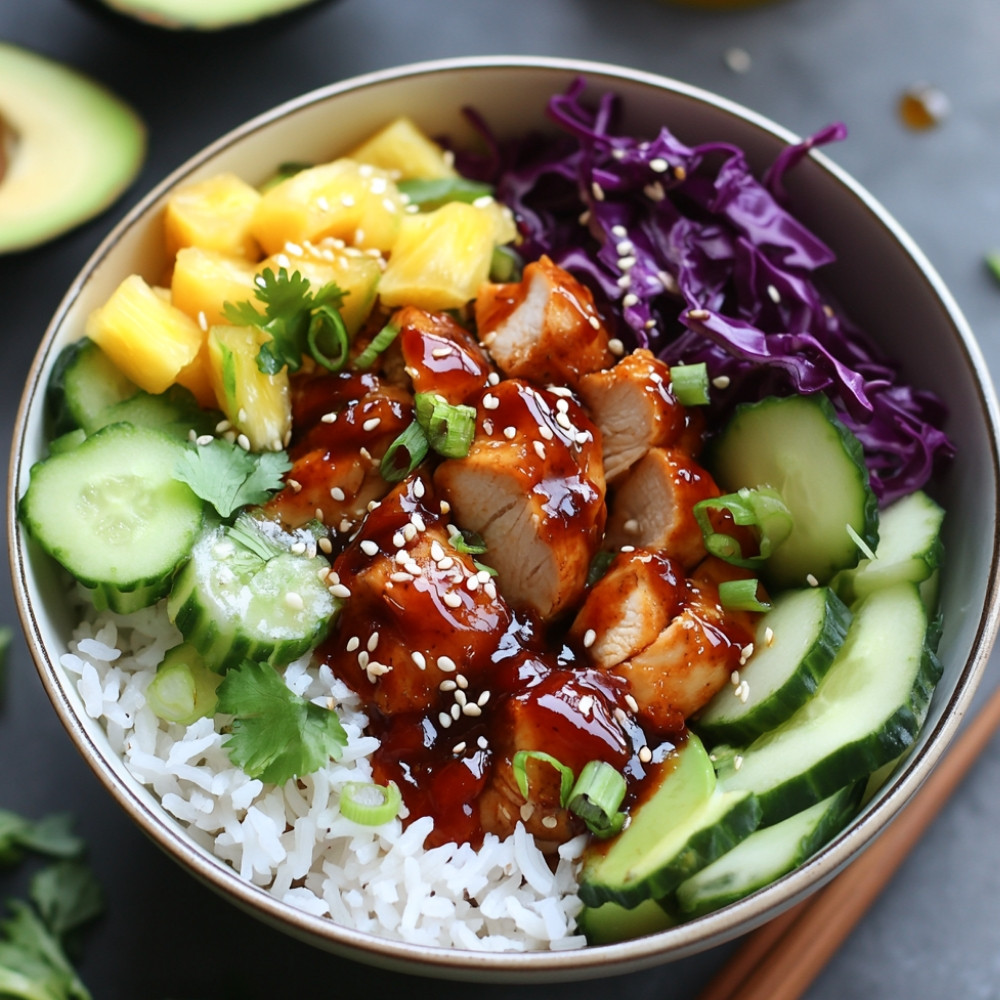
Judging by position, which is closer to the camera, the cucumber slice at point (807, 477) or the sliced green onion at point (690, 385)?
the cucumber slice at point (807, 477)

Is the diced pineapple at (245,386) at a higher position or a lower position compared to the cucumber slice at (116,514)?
higher

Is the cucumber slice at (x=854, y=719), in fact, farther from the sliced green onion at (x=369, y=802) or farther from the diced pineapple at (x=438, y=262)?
the diced pineapple at (x=438, y=262)

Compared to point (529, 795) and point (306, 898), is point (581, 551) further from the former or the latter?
point (306, 898)

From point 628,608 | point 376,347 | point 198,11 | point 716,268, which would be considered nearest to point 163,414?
point 376,347

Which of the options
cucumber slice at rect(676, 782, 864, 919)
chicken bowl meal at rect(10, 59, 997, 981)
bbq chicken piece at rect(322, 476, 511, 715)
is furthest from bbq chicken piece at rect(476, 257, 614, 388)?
cucumber slice at rect(676, 782, 864, 919)

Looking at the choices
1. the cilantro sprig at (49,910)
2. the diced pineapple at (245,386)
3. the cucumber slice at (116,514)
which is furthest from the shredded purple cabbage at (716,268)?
the cilantro sprig at (49,910)

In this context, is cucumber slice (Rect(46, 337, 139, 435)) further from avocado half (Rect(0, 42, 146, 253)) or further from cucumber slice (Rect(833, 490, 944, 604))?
cucumber slice (Rect(833, 490, 944, 604))

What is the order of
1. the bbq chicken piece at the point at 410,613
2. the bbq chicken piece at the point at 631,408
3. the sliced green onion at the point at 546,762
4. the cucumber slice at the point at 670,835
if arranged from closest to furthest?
the cucumber slice at the point at 670,835 → the sliced green onion at the point at 546,762 → the bbq chicken piece at the point at 410,613 → the bbq chicken piece at the point at 631,408
